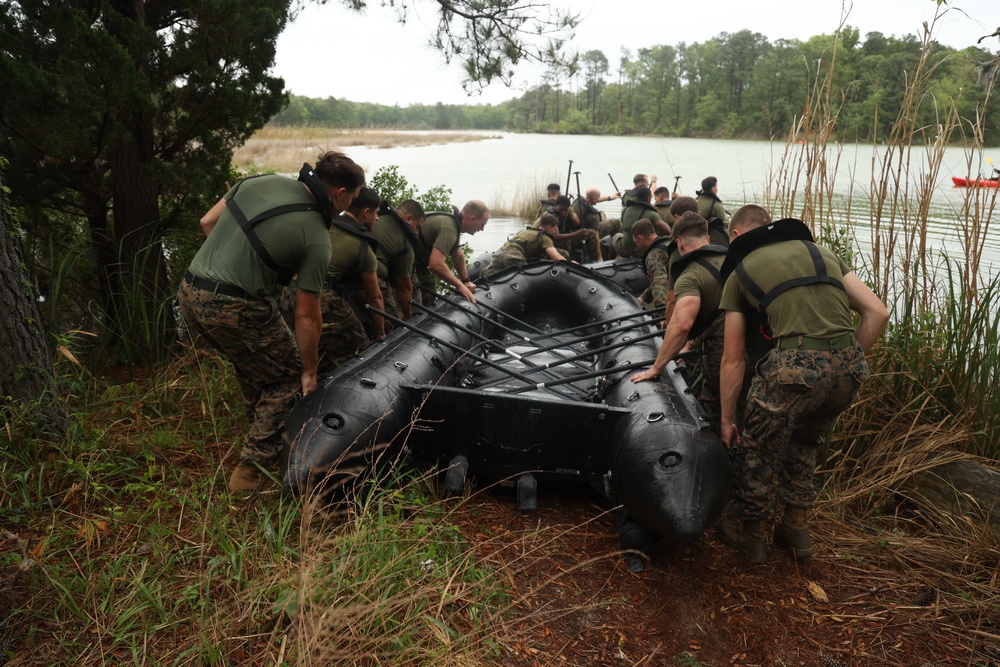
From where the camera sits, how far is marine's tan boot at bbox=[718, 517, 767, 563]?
3576 mm

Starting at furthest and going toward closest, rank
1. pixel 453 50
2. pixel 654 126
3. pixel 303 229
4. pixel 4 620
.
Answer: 1. pixel 654 126
2. pixel 453 50
3. pixel 303 229
4. pixel 4 620

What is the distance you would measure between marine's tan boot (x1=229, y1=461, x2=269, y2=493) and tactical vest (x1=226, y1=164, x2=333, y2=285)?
44.1 inches

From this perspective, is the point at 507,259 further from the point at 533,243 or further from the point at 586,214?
the point at 586,214

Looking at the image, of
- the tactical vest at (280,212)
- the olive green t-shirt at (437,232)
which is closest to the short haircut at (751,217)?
the tactical vest at (280,212)

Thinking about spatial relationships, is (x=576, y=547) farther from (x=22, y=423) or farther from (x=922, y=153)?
(x=922, y=153)

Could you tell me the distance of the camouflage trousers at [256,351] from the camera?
3.49 metres

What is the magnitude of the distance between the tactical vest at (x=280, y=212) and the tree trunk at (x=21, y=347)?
1046 mm

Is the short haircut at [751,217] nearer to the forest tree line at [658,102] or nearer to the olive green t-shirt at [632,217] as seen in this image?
the olive green t-shirt at [632,217]

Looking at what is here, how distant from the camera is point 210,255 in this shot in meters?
3.55

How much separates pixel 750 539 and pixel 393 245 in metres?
3.62

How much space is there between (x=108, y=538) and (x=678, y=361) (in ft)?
11.8

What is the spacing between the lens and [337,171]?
12.0 ft

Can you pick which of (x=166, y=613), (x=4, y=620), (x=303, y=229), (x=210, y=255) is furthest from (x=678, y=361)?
(x=4, y=620)

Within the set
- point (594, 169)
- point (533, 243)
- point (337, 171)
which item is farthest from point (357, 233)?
point (594, 169)
